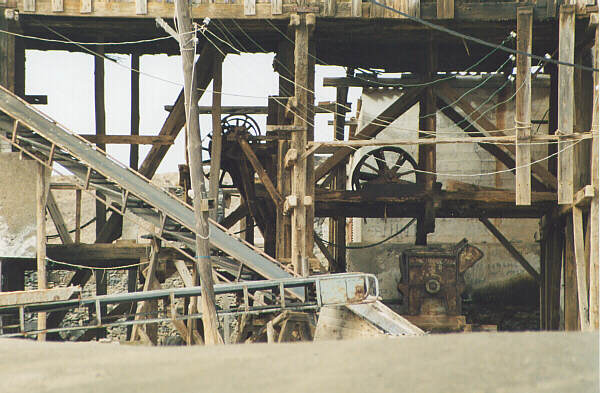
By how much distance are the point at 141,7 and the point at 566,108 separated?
8737mm

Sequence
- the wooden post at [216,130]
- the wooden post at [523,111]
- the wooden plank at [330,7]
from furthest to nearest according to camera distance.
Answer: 1. the wooden post at [216,130]
2. the wooden plank at [330,7]
3. the wooden post at [523,111]

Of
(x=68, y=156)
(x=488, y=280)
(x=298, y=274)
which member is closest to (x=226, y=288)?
(x=298, y=274)

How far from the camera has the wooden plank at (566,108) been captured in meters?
19.4

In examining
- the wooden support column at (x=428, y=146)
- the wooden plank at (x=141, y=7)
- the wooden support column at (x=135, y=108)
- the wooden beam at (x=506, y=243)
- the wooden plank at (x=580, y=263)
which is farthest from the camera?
the wooden beam at (x=506, y=243)

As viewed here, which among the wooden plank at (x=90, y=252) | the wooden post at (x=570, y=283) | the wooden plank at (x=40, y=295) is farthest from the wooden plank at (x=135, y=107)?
the wooden post at (x=570, y=283)

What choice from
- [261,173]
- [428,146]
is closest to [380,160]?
[428,146]

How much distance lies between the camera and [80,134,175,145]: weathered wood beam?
22.6 m

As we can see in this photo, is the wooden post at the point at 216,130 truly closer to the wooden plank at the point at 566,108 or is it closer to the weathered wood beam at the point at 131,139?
the weathered wood beam at the point at 131,139

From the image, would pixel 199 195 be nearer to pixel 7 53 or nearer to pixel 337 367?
pixel 7 53

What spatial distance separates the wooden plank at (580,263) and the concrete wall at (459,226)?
7986 millimetres

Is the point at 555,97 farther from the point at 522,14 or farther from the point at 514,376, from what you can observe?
the point at 514,376

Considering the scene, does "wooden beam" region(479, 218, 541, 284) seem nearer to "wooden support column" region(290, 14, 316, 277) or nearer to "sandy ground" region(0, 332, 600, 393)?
"wooden support column" region(290, 14, 316, 277)

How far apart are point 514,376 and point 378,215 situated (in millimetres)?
15687

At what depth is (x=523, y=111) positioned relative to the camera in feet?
64.8
